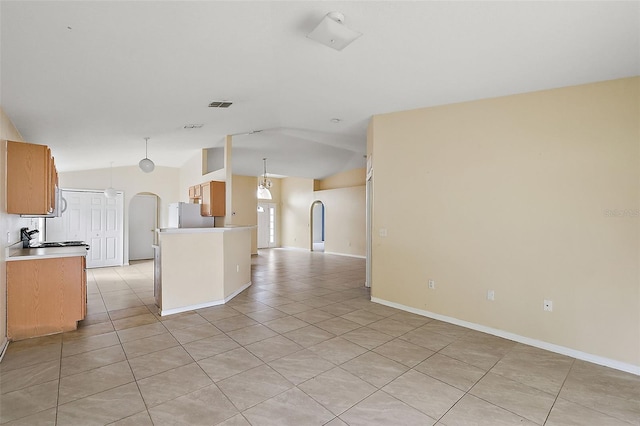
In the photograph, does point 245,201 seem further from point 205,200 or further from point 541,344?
point 541,344

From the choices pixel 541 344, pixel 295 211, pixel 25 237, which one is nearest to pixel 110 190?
pixel 25 237

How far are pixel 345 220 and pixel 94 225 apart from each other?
7.21 m

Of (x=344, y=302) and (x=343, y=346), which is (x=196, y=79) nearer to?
(x=343, y=346)

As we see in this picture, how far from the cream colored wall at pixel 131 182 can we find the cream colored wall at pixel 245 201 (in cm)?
200

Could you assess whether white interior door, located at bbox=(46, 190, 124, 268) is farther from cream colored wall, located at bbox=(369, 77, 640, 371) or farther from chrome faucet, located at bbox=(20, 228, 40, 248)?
cream colored wall, located at bbox=(369, 77, 640, 371)

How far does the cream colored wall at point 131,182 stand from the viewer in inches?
294

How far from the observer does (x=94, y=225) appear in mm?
7633

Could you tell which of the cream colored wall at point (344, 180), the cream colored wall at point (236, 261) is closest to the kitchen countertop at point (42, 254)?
the cream colored wall at point (236, 261)

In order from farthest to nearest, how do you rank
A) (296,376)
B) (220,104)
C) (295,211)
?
1. (295,211)
2. (220,104)
3. (296,376)

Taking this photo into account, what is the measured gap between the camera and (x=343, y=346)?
3.13 m

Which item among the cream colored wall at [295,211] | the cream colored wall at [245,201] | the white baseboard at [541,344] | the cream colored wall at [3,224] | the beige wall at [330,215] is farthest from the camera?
the cream colored wall at [295,211]

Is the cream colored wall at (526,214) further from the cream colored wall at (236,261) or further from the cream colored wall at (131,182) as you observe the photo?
the cream colored wall at (131,182)

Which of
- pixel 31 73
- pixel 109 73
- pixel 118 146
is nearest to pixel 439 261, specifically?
pixel 109 73

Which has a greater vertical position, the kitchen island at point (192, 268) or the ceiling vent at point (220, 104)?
the ceiling vent at point (220, 104)
